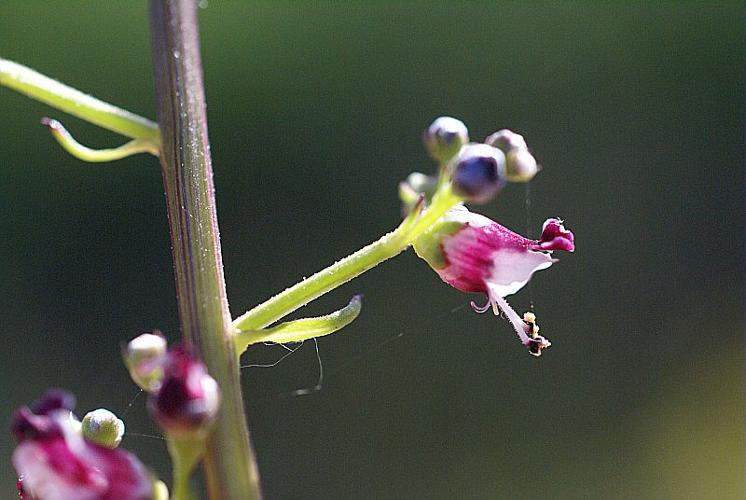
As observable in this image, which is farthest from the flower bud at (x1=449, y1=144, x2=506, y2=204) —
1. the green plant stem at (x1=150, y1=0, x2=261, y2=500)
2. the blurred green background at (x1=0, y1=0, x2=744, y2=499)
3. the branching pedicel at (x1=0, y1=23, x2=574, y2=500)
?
the blurred green background at (x1=0, y1=0, x2=744, y2=499)

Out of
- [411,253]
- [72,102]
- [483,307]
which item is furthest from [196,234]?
[411,253]

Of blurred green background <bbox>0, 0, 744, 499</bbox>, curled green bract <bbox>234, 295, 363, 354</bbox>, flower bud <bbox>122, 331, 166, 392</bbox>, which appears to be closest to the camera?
flower bud <bbox>122, 331, 166, 392</bbox>

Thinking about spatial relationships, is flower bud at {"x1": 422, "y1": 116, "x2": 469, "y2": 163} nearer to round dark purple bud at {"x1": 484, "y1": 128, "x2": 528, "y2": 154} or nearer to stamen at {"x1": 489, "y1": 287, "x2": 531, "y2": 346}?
round dark purple bud at {"x1": 484, "y1": 128, "x2": 528, "y2": 154}

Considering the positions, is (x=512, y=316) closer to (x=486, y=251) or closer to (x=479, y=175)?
(x=486, y=251)

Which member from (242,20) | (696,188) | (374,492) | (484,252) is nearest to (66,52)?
(242,20)

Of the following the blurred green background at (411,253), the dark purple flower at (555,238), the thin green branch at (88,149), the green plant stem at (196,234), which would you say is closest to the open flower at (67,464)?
the green plant stem at (196,234)

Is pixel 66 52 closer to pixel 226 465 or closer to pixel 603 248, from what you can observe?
pixel 603 248

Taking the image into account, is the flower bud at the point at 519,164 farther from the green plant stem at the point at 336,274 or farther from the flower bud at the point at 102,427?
the flower bud at the point at 102,427
